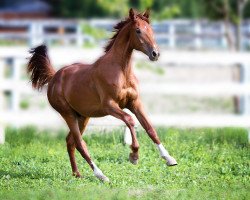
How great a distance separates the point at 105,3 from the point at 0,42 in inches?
387

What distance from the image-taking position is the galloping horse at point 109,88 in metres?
10.0

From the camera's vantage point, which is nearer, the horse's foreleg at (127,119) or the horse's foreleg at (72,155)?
the horse's foreleg at (127,119)

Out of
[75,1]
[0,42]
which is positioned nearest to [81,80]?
[0,42]

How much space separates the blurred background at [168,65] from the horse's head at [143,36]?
328cm

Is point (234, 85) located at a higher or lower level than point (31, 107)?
higher

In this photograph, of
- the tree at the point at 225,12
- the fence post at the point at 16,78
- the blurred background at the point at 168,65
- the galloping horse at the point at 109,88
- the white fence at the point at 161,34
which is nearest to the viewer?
the galloping horse at the point at 109,88

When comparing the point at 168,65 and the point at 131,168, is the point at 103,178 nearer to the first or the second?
the point at 131,168

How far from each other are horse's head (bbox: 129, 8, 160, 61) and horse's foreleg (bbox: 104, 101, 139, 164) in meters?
0.69

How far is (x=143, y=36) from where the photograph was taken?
1004 centimetres

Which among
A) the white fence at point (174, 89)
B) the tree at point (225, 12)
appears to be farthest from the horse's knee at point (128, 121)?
the tree at point (225, 12)

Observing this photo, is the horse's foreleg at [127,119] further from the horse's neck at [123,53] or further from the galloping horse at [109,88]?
the horse's neck at [123,53]

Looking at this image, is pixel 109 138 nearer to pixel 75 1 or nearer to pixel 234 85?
pixel 234 85

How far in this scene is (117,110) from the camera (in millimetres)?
9984

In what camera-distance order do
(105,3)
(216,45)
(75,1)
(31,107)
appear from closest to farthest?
(31,107) → (105,3) → (216,45) → (75,1)
